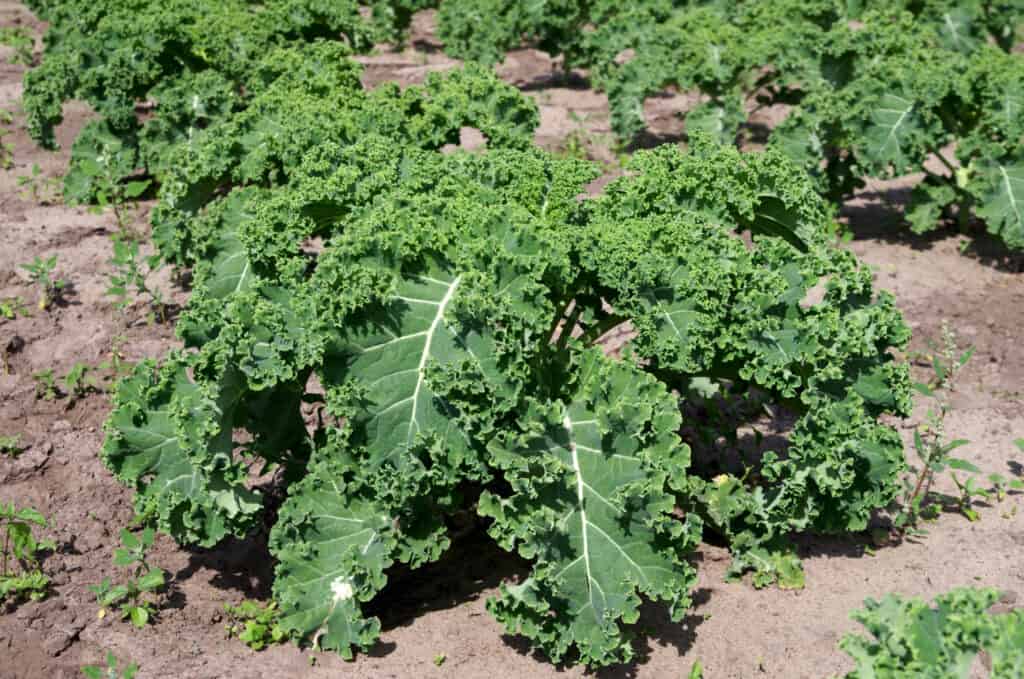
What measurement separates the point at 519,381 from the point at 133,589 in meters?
2.14

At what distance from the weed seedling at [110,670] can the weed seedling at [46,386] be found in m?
2.70

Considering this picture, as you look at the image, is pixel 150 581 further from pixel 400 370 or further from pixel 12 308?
pixel 12 308

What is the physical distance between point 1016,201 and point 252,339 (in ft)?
22.0

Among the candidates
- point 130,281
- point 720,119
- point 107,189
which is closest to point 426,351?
point 130,281

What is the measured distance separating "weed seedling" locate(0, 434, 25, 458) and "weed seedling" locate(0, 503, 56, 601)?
80cm

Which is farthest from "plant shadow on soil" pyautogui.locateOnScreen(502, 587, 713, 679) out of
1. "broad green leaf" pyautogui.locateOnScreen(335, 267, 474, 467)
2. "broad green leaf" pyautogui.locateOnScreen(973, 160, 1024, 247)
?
"broad green leaf" pyautogui.locateOnScreen(973, 160, 1024, 247)

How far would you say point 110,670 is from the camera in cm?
474

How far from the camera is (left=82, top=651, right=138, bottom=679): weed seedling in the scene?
4680mm

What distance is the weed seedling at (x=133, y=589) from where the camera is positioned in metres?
5.16

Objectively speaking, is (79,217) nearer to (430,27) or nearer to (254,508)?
(254,508)

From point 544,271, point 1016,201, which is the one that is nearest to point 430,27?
point 1016,201

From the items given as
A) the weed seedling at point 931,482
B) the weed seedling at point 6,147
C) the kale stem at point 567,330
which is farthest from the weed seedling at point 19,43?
the weed seedling at point 931,482

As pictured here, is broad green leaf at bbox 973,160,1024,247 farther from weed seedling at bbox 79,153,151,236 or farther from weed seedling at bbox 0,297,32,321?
weed seedling at bbox 0,297,32,321

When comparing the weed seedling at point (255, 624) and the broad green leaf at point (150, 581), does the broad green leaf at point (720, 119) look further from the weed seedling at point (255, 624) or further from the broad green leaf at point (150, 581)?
the broad green leaf at point (150, 581)
